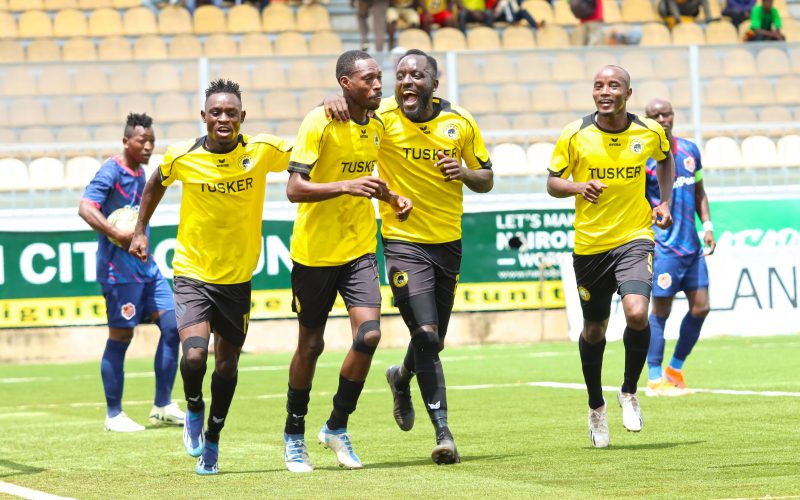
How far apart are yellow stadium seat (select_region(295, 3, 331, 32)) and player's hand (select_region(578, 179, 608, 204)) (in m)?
18.3

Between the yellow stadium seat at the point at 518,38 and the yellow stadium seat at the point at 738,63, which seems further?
the yellow stadium seat at the point at 518,38

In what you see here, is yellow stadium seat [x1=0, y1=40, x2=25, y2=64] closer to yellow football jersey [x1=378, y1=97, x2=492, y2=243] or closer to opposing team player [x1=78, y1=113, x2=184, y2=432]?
opposing team player [x1=78, y1=113, x2=184, y2=432]

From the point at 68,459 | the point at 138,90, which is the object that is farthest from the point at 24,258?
the point at 68,459

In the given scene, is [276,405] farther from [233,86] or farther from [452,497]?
[452,497]

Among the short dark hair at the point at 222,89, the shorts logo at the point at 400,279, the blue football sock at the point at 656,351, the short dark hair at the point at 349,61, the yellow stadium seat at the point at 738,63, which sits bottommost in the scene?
the blue football sock at the point at 656,351

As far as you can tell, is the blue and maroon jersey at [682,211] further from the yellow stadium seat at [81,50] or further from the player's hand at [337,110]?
the yellow stadium seat at [81,50]

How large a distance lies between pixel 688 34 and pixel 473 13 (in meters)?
4.23

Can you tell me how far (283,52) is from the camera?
25953 mm

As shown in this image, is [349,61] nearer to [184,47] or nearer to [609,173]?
[609,173]

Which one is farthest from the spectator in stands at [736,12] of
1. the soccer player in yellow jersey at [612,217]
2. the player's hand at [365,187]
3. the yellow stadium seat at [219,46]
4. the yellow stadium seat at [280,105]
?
the player's hand at [365,187]

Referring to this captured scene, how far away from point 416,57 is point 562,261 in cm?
1213

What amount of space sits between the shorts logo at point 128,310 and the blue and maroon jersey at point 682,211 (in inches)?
179

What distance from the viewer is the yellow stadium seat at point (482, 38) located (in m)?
26.4

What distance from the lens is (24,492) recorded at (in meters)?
7.56
